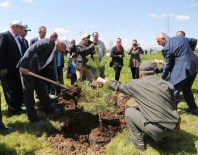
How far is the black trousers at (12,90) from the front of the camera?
7.03 m

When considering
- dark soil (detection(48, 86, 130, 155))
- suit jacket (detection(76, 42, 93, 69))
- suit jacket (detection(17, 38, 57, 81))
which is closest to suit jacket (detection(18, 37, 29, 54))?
suit jacket (detection(17, 38, 57, 81))

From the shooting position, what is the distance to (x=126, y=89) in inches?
195

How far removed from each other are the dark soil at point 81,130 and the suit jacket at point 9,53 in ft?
4.95

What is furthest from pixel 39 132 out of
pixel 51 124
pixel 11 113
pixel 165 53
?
pixel 165 53

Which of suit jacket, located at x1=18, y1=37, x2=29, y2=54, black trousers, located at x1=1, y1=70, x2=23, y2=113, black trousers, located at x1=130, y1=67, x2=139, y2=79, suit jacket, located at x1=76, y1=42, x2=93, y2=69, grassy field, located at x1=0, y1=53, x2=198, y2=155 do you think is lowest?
grassy field, located at x1=0, y1=53, x2=198, y2=155

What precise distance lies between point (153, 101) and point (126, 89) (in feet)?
1.63

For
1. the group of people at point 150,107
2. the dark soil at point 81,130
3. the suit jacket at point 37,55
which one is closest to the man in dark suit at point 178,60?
the dark soil at point 81,130

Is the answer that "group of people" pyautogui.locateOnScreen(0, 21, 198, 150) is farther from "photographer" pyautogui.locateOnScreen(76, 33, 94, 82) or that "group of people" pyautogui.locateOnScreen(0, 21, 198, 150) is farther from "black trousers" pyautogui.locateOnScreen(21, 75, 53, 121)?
"photographer" pyautogui.locateOnScreen(76, 33, 94, 82)

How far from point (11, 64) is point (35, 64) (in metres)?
0.85

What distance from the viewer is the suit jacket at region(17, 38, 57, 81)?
606 cm

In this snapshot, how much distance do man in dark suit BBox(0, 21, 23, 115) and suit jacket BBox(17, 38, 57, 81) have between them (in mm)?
735

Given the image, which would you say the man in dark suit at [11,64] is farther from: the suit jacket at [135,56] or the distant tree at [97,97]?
the suit jacket at [135,56]

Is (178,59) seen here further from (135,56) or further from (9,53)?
(135,56)

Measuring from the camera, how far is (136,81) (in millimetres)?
4898
